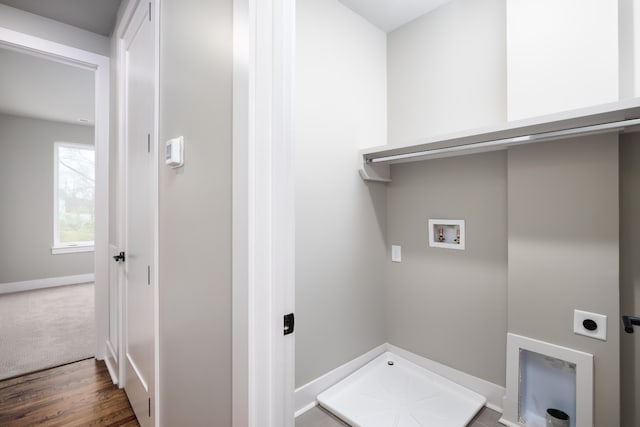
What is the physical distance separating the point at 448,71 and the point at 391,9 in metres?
0.59

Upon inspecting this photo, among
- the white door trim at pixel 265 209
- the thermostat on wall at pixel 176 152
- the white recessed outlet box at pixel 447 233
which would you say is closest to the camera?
the white door trim at pixel 265 209

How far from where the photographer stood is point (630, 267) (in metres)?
1.31

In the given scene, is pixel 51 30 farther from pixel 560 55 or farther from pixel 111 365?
pixel 560 55

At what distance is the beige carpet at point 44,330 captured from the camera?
2.41m

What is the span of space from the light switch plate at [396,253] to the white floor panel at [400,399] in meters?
0.76

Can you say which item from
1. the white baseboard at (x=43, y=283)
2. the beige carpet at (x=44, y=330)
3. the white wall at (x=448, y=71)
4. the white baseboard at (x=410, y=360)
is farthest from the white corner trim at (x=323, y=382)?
the white baseboard at (x=43, y=283)

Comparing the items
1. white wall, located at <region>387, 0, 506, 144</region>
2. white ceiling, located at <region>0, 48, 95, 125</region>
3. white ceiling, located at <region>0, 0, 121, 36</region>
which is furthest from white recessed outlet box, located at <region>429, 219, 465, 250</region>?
white ceiling, located at <region>0, 48, 95, 125</region>

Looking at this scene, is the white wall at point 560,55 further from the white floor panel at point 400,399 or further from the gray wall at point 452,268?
the white floor panel at point 400,399

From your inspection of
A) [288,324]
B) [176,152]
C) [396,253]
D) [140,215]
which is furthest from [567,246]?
[140,215]

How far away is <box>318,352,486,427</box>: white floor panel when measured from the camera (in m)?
1.56

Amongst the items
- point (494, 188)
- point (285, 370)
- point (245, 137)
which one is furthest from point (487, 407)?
point (245, 137)

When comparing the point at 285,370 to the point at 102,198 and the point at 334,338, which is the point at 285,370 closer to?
the point at 334,338

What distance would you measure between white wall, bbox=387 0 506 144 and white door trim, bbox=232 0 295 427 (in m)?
1.22

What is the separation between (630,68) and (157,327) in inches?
94.6
